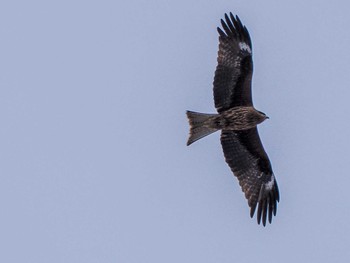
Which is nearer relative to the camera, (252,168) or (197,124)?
(197,124)

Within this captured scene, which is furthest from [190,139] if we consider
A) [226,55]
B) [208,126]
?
[226,55]

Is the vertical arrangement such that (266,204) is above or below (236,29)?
below

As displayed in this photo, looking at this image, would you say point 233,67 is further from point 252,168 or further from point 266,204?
point 266,204

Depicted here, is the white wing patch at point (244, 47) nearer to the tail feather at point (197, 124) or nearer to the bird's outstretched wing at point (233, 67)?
the bird's outstretched wing at point (233, 67)

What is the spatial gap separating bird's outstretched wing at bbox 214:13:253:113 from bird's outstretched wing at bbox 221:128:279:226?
749 mm

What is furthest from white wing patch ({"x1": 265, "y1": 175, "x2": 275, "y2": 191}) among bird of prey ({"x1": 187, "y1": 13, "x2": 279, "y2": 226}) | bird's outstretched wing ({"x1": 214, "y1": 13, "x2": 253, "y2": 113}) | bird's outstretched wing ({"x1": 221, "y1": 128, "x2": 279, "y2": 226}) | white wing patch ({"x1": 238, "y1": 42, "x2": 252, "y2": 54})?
white wing patch ({"x1": 238, "y1": 42, "x2": 252, "y2": 54})

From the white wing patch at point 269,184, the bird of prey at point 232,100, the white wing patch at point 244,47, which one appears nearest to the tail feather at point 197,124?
the bird of prey at point 232,100

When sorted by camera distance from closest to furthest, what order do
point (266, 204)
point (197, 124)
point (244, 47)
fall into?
1. point (197, 124)
2. point (244, 47)
3. point (266, 204)

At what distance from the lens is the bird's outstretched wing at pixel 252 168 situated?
1856cm

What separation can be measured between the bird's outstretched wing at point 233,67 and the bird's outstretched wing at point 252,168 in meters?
0.75

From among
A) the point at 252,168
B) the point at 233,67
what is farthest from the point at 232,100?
the point at 252,168

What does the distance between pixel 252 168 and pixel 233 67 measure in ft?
6.67

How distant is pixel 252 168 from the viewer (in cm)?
1881

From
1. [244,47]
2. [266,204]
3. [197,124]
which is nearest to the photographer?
[197,124]
